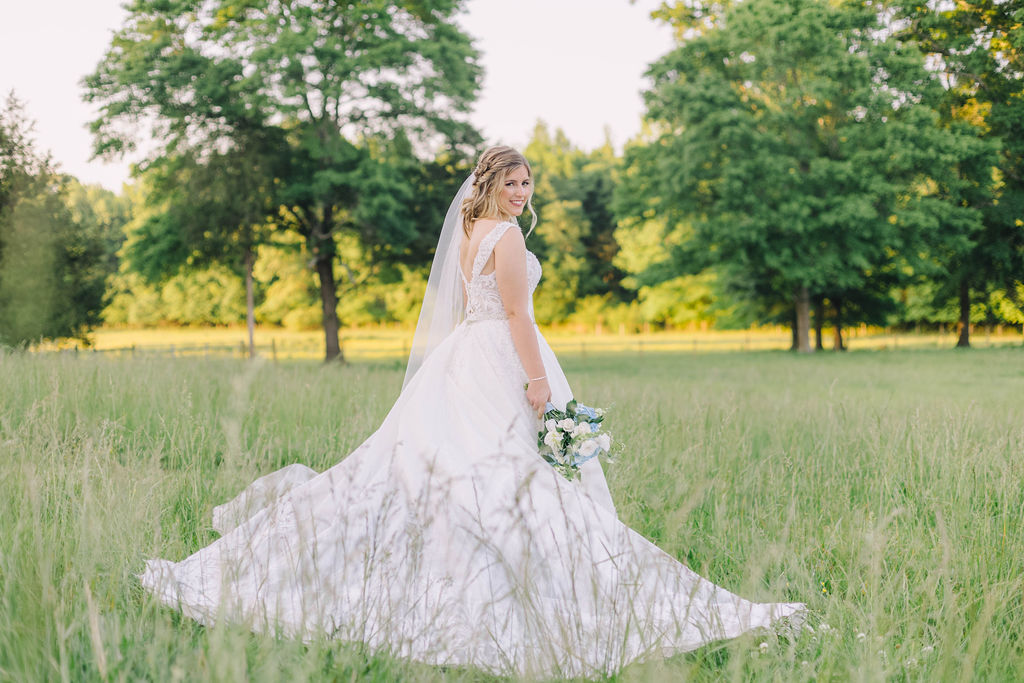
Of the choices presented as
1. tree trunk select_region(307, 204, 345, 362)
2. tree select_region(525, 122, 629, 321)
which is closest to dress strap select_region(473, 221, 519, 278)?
tree trunk select_region(307, 204, 345, 362)

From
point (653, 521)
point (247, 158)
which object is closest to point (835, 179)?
point (247, 158)

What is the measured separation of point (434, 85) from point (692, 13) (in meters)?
14.1

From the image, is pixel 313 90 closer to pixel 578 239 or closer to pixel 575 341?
pixel 575 341

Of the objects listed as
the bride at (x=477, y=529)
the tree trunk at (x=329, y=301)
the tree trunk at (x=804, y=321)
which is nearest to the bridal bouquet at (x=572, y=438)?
the bride at (x=477, y=529)

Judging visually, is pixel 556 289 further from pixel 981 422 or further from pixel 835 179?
pixel 981 422

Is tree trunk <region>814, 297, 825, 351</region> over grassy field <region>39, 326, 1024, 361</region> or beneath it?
over

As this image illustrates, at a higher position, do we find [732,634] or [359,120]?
[359,120]

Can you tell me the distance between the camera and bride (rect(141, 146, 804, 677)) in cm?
268

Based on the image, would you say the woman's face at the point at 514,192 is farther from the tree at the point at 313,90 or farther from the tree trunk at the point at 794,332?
the tree trunk at the point at 794,332

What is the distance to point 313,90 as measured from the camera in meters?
19.1

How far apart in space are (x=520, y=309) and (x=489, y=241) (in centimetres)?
38

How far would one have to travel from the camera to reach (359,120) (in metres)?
21.0

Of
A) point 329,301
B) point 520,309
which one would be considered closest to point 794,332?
point 329,301

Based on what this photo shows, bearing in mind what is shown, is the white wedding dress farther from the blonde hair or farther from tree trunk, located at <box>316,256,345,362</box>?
tree trunk, located at <box>316,256,345,362</box>
